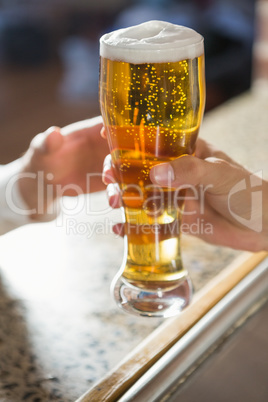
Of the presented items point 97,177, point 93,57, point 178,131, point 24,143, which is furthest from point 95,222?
point 93,57

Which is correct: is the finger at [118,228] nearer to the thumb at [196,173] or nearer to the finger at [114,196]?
the finger at [114,196]

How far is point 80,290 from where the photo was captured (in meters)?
0.85

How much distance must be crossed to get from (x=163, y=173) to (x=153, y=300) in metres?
0.21

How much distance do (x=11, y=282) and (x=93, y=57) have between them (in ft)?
16.0

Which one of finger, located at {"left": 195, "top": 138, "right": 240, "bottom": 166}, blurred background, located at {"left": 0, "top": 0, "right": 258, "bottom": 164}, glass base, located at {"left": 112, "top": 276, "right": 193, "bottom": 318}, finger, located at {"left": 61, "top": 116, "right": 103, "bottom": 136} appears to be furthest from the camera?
blurred background, located at {"left": 0, "top": 0, "right": 258, "bottom": 164}

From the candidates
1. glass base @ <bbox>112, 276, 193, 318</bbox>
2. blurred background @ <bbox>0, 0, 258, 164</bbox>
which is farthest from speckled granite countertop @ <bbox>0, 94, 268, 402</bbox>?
blurred background @ <bbox>0, 0, 258, 164</bbox>

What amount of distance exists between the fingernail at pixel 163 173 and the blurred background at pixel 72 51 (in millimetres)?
3641

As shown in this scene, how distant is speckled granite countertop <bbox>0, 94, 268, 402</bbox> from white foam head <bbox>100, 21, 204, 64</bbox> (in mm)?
368

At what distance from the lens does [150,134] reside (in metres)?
0.71

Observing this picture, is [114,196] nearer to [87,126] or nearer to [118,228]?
[118,228]

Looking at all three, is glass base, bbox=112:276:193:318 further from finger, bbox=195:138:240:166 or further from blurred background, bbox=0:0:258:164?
blurred background, bbox=0:0:258:164

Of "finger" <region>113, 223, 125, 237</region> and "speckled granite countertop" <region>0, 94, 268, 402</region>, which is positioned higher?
"finger" <region>113, 223, 125, 237</region>

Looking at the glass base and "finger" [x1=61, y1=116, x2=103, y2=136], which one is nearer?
the glass base

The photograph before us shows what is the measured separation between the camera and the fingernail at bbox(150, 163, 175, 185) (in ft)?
2.30
